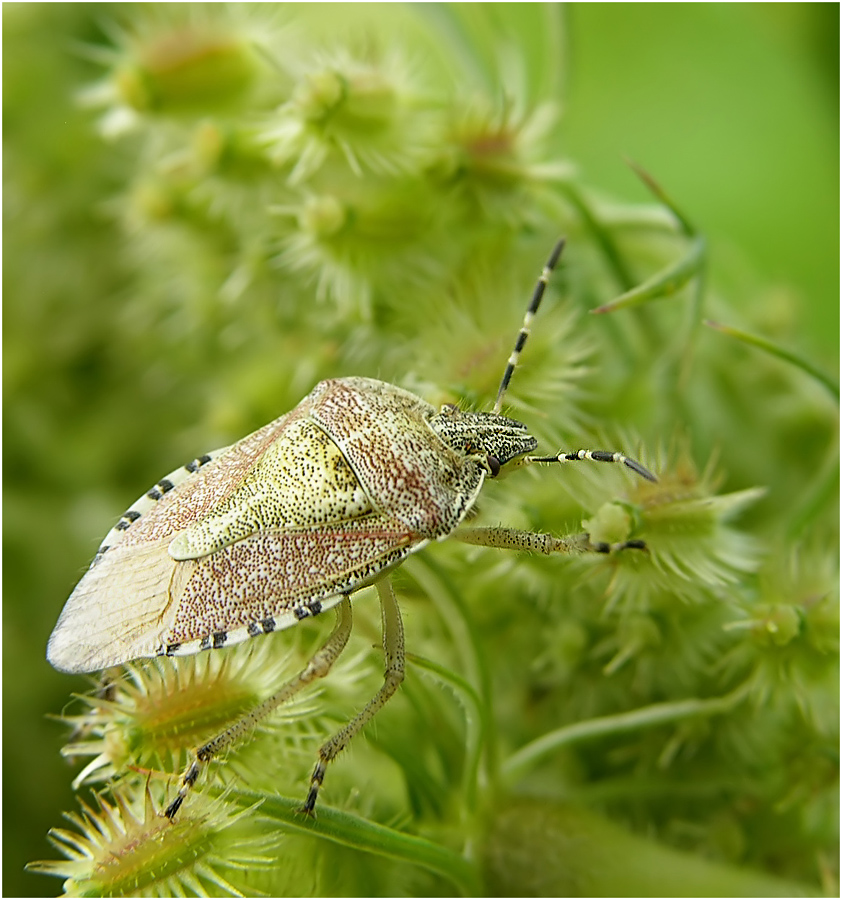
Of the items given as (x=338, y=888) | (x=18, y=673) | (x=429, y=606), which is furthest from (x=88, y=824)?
(x=18, y=673)

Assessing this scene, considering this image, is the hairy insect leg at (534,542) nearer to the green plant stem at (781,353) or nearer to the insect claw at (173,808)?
the green plant stem at (781,353)

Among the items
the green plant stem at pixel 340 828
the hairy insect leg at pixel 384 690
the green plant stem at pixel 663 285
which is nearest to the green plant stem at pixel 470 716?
the hairy insect leg at pixel 384 690

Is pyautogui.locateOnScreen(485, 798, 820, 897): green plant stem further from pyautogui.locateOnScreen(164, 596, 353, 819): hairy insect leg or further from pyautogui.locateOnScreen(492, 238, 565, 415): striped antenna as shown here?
pyautogui.locateOnScreen(492, 238, 565, 415): striped antenna

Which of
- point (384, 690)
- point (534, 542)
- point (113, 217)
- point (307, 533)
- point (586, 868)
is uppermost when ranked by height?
point (113, 217)

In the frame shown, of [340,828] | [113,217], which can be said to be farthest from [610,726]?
[113,217]

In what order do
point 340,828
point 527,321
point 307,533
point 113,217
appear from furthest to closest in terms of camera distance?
point 113,217
point 527,321
point 307,533
point 340,828

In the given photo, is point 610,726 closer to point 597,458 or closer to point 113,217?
point 597,458

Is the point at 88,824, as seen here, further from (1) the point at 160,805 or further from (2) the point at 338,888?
(2) the point at 338,888
